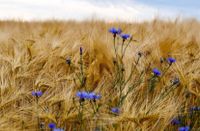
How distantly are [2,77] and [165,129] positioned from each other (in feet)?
3.00

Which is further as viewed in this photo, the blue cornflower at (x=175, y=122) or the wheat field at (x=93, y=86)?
the blue cornflower at (x=175, y=122)

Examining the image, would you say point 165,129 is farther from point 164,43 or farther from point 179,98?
point 164,43

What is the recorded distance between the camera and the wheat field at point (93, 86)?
2.00m

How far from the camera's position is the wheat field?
1998 mm

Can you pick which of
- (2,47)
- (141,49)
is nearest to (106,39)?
(141,49)

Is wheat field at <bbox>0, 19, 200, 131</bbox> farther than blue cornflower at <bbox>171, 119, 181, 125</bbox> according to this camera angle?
No

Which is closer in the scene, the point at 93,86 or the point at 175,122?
the point at 175,122

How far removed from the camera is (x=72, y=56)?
9.14 feet

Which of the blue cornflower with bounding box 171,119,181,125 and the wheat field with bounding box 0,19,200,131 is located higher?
the wheat field with bounding box 0,19,200,131

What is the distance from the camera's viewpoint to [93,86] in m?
2.57

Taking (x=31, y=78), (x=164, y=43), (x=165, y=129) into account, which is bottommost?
(x=165, y=129)

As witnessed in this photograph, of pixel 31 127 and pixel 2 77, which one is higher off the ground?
pixel 2 77

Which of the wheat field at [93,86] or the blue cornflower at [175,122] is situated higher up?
the wheat field at [93,86]

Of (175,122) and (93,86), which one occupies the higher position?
(93,86)
